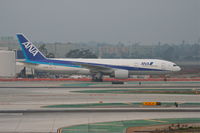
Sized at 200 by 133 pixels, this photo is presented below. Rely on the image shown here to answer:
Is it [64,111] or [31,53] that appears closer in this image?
[64,111]

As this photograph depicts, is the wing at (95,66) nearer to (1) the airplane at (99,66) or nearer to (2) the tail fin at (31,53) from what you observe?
(1) the airplane at (99,66)

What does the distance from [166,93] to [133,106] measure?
12398 mm

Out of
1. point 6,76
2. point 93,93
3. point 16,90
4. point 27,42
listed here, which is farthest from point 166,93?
point 6,76

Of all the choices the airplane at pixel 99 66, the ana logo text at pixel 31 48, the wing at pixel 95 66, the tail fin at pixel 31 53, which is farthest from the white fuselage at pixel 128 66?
the ana logo text at pixel 31 48

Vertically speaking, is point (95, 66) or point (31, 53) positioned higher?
point (31, 53)

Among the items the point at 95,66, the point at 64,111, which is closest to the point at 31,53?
the point at 95,66

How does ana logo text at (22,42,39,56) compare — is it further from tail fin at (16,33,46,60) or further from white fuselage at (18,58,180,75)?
white fuselage at (18,58,180,75)

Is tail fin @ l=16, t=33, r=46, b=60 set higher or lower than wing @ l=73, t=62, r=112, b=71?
higher

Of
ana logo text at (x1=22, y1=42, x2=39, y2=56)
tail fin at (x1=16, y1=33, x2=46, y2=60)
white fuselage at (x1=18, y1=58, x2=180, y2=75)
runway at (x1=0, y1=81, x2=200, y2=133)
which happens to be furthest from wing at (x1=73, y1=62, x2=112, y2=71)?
runway at (x1=0, y1=81, x2=200, y2=133)

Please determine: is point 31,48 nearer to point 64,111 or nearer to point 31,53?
point 31,53

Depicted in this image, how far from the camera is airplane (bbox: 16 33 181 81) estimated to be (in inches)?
2584

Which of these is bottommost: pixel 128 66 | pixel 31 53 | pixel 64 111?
pixel 64 111

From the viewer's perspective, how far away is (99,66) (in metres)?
65.4

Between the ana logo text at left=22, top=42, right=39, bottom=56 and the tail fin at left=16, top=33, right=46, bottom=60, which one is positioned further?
the ana logo text at left=22, top=42, right=39, bottom=56
